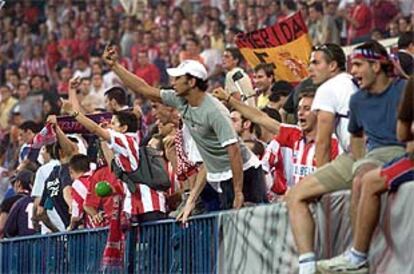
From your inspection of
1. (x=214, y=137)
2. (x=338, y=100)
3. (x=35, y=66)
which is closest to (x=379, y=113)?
(x=338, y=100)

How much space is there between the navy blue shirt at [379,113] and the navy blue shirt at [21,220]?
7075 millimetres

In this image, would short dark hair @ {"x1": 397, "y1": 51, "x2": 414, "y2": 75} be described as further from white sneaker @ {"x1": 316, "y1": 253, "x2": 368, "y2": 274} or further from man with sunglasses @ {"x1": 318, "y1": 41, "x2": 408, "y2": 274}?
white sneaker @ {"x1": 316, "y1": 253, "x2": 368, "y2": 274}

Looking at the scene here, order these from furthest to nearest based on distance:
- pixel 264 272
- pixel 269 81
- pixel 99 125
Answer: pixel 269 81, pixel 99 125, pixel 264 272

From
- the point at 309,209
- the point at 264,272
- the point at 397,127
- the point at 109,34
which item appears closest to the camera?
the point at 397,127

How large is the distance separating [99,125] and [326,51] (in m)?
3.77

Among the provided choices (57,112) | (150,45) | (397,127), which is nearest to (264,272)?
(397,127)

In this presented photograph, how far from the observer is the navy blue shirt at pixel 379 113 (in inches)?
458

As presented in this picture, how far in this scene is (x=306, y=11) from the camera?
75.3ft

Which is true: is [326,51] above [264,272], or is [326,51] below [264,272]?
above

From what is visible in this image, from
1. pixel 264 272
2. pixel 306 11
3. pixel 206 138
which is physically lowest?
pixel 264 272

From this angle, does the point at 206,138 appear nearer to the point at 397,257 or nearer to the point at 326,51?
the point at 326,51

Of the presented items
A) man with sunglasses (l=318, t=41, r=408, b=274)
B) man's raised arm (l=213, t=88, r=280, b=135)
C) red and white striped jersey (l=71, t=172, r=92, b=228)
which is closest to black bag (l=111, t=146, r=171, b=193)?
man's raised arm (l=213, t=88, r=280, b=135)

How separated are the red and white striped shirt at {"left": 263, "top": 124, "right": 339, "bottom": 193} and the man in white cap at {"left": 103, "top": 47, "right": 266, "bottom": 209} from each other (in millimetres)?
362

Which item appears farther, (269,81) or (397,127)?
(269,81)
